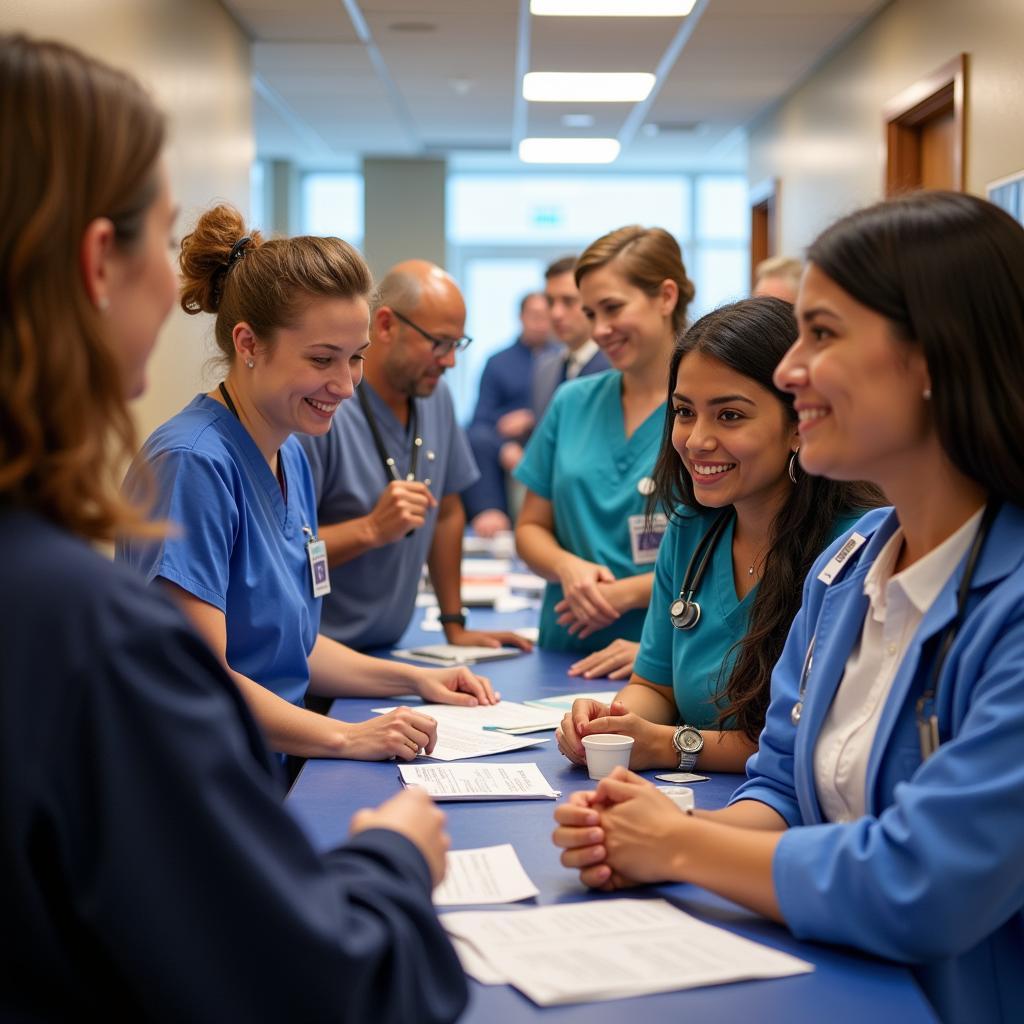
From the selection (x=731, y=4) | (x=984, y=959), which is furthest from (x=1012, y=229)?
(x=731, y=4)

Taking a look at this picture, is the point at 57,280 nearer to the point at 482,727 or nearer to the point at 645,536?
the point at 482,727

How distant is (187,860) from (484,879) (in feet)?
2.17

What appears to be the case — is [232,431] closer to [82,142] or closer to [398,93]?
[82,142]

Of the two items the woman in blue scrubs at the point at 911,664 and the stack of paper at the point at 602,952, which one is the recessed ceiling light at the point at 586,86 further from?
the stack of paper at the point at 602,952

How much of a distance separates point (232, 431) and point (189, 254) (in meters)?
0.38

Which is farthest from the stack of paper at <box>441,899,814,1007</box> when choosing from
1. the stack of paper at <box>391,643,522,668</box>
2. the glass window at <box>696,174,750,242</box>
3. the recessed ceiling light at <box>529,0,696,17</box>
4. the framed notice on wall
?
the glass window at <box>696,174,750,242</box>

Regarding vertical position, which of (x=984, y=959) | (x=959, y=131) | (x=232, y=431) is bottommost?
(x=984, y=959)

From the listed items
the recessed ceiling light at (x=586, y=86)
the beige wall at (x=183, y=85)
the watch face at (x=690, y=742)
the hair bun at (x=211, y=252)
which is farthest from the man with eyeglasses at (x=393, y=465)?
the recessed ceiling light at (x=586, y=86)

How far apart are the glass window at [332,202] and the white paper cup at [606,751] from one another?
962 centimetres

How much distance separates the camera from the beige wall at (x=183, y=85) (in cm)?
394

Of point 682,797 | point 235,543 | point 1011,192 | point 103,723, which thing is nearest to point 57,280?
point 103,723

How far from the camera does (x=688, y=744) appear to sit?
1886mm

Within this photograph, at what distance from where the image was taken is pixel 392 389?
121 inches

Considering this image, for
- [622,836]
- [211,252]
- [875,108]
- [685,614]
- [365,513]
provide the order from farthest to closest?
1. [875,108]
2. [365,513]
3. [211,252]
4. [685,614]
5. [622,836]
